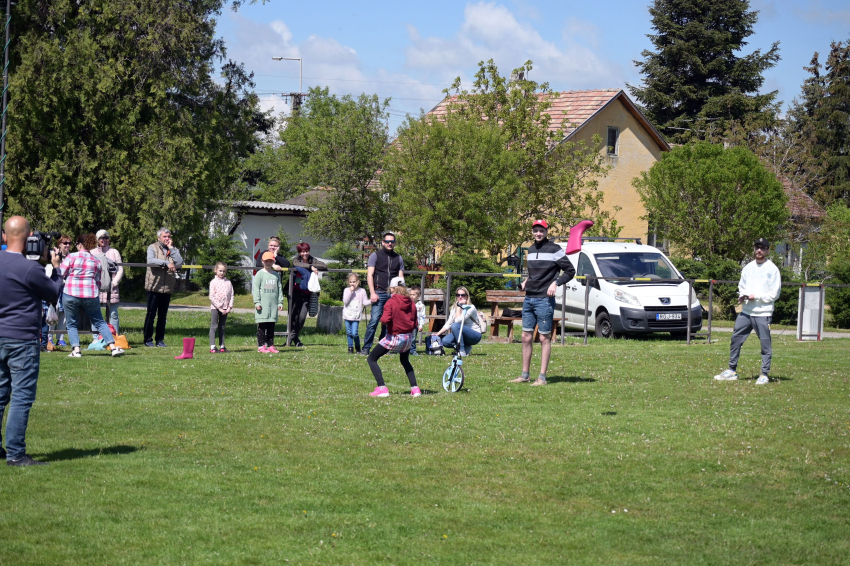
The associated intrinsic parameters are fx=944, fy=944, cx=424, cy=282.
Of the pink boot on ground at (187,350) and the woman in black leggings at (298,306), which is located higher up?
the woman in black leggings at (298,306)

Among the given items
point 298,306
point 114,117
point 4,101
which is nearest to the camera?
point 298,306

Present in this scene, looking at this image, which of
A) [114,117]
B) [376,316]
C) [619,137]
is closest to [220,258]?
[114,117]

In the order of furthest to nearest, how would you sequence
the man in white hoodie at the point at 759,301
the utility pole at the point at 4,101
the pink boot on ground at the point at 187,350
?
the utility pole at the point at 4,101, the pink boot on ground at the point at 187,350, the man in white hoodie at the point at 759,301

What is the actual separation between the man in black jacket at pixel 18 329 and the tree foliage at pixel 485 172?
2378cm

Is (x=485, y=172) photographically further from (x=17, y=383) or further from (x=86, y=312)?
(x=17, y=383)

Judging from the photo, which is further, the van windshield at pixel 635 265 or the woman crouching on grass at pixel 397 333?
the van windshield at pixel 635 265

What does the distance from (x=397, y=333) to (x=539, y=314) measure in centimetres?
223

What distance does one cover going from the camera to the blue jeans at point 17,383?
7.16 metres

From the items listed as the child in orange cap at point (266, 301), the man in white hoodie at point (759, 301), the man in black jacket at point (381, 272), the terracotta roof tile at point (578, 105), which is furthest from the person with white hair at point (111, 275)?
the terracotta roof tile at point (578, 105)

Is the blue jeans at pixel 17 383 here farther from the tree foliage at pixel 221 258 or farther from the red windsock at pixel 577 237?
the tree foliage at pixel 221 258

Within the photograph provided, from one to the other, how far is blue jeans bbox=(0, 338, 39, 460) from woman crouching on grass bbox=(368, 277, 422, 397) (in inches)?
174

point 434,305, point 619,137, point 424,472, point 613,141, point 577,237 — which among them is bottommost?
point 424,472

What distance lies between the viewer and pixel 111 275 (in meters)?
16.2

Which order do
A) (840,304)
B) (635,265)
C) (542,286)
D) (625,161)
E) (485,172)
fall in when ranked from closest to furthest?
(542,286) < (635,265) < (840,304) < (485,172) < (625,161)
